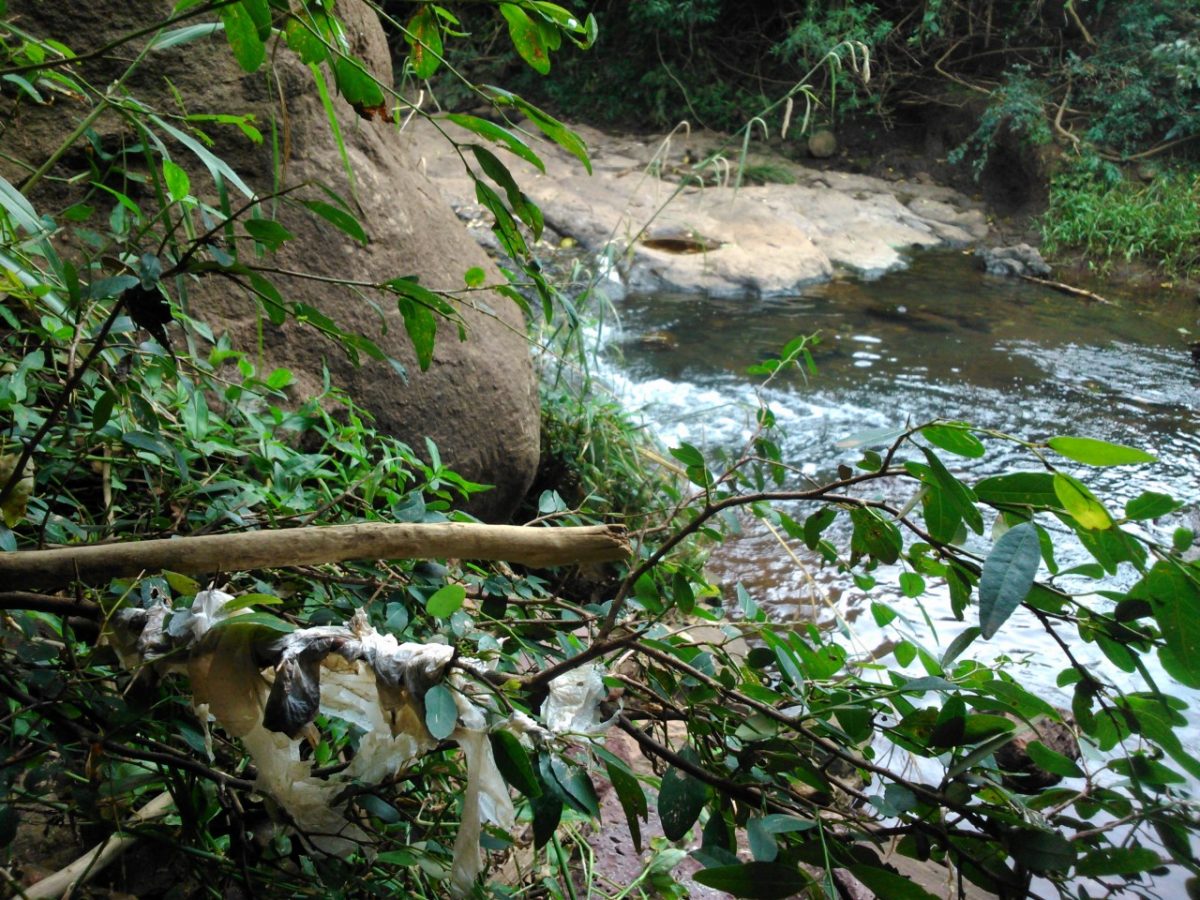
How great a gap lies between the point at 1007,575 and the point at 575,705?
40 centimetres

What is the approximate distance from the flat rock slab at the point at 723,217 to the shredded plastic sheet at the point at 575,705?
5611mm

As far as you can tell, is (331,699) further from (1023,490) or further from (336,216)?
(1023,490)

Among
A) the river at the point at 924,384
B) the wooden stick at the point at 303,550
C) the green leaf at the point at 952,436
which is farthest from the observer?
the river at the point at 924,384

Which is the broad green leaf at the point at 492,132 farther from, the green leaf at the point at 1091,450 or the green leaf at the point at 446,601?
the green leaf at the point at 1091,450

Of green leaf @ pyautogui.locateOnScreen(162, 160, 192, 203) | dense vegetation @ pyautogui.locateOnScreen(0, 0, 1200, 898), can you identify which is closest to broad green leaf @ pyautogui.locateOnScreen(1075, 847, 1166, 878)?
dense vegetation @ pyautogui.locateOnScreen(0, 0, 1200, 898)

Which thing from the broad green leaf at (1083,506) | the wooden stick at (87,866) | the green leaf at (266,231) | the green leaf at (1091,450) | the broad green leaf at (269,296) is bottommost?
the wooden stick at (87,866)

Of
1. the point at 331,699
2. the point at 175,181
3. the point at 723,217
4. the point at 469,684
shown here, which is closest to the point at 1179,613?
the point at 469,684

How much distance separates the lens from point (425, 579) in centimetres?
112

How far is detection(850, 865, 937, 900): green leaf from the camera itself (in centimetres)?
74

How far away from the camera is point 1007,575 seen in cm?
68

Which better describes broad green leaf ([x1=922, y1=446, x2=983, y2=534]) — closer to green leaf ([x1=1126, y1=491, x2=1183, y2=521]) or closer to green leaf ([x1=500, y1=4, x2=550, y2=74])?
green leaf ([x1=1126, y1=491, x2=1183, y2=521])

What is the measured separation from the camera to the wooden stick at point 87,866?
0.92 m

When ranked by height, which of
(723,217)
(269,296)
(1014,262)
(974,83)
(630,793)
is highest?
(974,83)

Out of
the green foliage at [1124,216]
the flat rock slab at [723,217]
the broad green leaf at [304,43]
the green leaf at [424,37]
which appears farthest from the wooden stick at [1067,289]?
the broad green leaf at [304,43]
